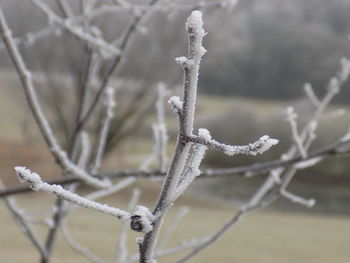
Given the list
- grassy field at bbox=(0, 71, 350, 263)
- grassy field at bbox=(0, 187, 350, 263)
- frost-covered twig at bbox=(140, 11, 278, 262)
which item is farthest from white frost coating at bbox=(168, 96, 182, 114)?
grassy field at bbox=(0, 187, 350, 263)

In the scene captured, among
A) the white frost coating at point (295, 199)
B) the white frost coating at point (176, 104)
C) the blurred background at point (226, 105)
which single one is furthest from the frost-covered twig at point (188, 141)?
the blurred background at point (226, 105)

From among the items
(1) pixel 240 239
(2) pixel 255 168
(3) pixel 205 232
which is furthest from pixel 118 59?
(3) pixel 205 232

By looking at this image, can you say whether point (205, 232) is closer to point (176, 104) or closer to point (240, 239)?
point (240, 239)

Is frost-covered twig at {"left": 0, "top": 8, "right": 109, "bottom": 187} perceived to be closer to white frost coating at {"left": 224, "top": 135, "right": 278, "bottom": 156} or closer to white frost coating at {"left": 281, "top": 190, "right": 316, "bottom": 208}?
white frost coating at {"left": 281, "top": 190, "right": 316, "bottom": 208}

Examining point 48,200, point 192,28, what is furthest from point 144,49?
point 192,28

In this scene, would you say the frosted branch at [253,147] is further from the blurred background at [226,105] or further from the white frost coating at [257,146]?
the blurred background at [226,105]

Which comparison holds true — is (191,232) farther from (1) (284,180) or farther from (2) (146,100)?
(1) (284,180)
